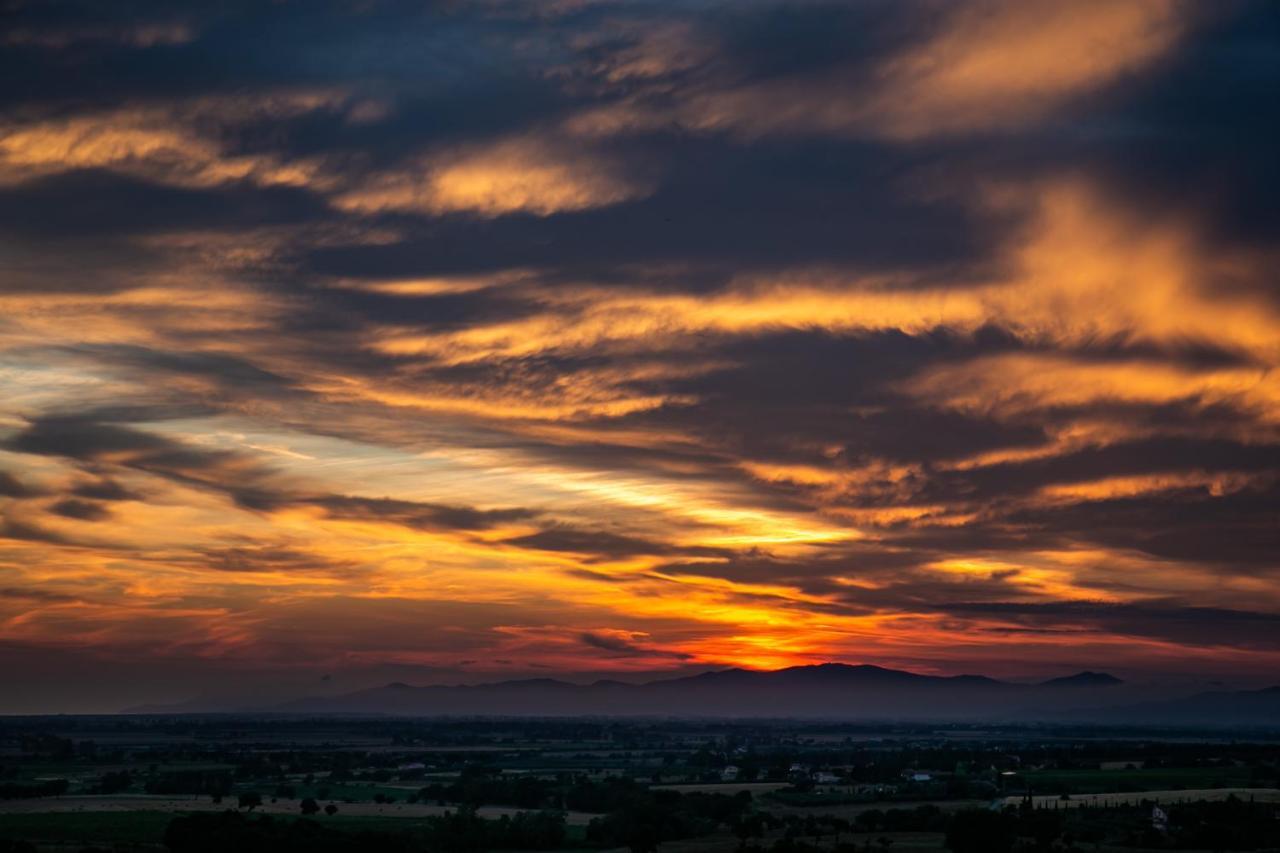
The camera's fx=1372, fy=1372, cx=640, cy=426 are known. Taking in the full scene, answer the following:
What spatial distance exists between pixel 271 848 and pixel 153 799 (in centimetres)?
6321

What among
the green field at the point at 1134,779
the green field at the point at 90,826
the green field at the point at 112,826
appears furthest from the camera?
the green field at the point at 1134,779

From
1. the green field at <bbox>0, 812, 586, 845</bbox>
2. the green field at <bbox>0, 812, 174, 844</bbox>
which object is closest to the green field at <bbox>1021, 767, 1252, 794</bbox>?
the green field at <bbox>0, 812, 586, 845</bbox>

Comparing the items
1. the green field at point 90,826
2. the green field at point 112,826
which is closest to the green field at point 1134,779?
the green field at point 112,826

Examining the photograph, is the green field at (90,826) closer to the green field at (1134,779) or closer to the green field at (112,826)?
the green field at (112,826)

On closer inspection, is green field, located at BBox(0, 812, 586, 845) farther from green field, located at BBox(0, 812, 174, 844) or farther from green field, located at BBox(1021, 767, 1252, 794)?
green field, located at BBox(1021, 767, 1252, 794)

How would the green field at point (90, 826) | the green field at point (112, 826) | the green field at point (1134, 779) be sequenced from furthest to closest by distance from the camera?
1. the green field at point (1134, 779)
2. the green field at point (112, 826)
3. the green field at point (90, 826)

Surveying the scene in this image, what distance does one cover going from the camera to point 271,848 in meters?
82.6

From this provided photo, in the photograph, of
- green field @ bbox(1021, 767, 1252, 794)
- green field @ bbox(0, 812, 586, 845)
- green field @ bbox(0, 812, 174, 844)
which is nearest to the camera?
green field @ bbox(0, 812, 174, 844)

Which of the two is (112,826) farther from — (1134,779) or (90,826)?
(1134,779)

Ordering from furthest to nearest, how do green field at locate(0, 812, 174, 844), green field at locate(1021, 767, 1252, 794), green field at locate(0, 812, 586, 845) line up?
green field at locate(1021, 767, 1252, 794) → green field at locate(0, 812, 586, 845) → green field at locate(0, 812, 174, 844)

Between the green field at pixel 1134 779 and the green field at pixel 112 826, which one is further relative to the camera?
the green field at pixel 1134 779

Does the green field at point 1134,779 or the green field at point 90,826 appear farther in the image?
the green field at point 1134,779

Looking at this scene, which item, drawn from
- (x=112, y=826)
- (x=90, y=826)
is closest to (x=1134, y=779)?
(x=112, y=826)

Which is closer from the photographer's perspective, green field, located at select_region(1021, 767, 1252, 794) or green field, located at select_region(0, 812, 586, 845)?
green field, located at select_region(0, 812, 586, 845)
